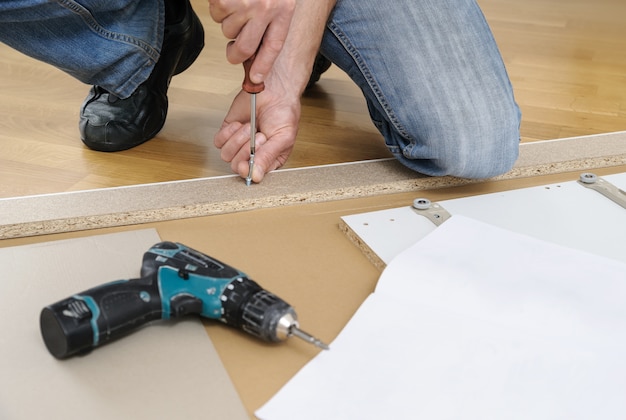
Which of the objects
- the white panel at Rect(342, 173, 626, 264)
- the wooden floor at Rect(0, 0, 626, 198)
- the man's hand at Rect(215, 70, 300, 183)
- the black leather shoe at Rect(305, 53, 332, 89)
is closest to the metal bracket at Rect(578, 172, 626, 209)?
the white panel at Rect(342, 173, 626, 264)

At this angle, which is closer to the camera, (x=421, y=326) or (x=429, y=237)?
(x=421, y=326)

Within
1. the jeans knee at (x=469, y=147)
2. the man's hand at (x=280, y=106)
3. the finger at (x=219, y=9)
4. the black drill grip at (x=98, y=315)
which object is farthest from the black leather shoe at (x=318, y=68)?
the black drill grip at (x=98, y=315)

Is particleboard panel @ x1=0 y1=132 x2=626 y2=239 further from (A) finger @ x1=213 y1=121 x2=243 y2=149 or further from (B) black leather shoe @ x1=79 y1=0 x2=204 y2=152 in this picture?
(B) black leather shoe @ x1=79 y1=0 x2=204 y2=152

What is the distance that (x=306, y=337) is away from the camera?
955mm

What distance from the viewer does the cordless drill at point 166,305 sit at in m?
0.92

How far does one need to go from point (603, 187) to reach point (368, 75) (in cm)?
53

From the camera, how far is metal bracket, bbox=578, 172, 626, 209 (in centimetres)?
143

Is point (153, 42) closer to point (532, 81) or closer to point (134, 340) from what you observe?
point (134, 340)

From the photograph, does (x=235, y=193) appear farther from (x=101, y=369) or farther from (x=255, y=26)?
(x=101, y=369)

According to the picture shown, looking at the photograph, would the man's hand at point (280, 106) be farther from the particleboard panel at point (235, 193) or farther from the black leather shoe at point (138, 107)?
the black leather shoe at point (138, 107)

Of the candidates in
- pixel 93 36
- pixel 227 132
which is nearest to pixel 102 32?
pixel 93 36

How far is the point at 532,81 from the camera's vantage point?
2.19m

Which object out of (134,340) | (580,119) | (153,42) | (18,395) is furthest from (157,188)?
(580,119)

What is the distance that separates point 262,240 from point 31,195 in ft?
1.54
